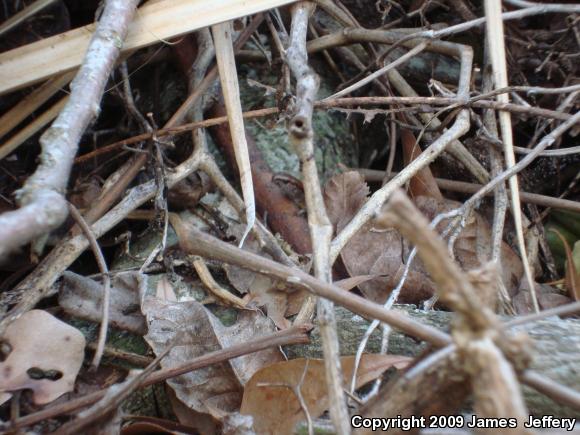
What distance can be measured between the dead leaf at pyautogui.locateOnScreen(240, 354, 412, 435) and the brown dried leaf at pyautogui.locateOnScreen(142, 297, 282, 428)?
1.7 inches

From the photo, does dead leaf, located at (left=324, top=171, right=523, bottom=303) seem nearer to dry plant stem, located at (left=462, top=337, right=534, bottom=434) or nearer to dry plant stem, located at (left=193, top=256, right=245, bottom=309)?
dry plant stem, located at (left=193, top=256, right=245, bottom=309)

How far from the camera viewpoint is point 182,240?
0.68m

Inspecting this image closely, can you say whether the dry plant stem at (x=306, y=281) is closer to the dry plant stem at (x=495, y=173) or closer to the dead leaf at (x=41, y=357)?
the dead leaf at (x=41, y=357)

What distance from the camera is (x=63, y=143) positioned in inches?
25.8

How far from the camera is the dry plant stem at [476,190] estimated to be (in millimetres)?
1166

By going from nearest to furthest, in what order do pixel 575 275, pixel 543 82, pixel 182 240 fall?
pixel 182 240 < pixel 575 275 < pixel 543 82

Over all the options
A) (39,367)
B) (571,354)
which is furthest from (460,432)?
(39,367)

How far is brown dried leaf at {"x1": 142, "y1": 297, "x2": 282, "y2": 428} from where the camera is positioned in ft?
2.67

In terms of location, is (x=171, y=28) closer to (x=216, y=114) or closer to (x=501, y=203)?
(x=216, y=114)

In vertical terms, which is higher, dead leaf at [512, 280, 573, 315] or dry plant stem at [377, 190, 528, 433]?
Answer: dead leaf at [512, 280, 573, 315]

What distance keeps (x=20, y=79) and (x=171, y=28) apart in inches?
10.6

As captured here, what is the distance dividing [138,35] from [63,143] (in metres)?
0.38

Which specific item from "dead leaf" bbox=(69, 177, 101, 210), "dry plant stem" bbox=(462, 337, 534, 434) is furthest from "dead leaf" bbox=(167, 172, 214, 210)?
"dry plant stem" bbox=(462, 337, 534, 434)

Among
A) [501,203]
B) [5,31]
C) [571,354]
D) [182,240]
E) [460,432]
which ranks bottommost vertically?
[460,432]
